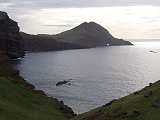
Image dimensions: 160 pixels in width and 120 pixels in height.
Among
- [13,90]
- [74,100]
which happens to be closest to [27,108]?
[13,90]

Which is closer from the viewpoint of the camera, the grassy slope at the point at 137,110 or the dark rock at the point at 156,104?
the grassy slope at the point at 137,110

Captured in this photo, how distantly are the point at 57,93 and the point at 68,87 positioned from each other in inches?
589

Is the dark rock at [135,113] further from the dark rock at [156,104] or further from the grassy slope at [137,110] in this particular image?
the dark rock at [156,104]

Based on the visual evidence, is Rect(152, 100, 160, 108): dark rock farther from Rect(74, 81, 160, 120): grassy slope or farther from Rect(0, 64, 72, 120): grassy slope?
Rect(0, 64, 72, 120): grassy slope

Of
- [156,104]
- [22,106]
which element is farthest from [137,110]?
[22,106]

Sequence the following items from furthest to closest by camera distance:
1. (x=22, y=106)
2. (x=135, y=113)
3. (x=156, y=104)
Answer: (x=22, y=106) < (x=156, y=104) < (x=135, y=113)

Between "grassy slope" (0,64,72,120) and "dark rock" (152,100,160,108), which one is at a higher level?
"dark rock" (152,100,160,108)

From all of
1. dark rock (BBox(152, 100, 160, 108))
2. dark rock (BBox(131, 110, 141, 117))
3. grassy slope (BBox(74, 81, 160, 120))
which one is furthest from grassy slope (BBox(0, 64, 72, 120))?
dark rock (BBox(152, 100, 160, 108))

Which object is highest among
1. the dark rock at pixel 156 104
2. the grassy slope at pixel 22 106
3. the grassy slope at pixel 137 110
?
the dark rock at pixel 156 104

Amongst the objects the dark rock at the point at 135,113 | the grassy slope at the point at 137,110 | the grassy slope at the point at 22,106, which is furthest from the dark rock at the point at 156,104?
the grassy slope at the point at 22,106

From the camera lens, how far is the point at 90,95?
11775 centimetres

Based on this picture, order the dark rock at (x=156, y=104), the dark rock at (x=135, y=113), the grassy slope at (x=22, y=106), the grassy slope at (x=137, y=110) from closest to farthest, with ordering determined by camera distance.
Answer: the grassy slope at (x=137, y=110)
the dark rock at (x=135, y=113)
the dark rock at (x=156, y=104)
the grassy slope at (x=22, y=106)

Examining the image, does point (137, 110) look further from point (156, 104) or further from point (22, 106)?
point (22, 106)

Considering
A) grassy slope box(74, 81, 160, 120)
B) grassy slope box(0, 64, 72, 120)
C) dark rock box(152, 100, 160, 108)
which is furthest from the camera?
grassy slope box(0, 64, 72, 120)
